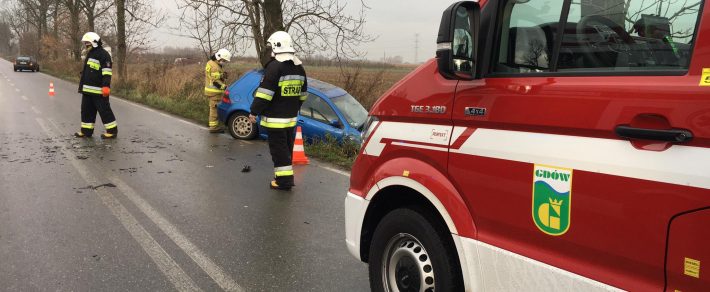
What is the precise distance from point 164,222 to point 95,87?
6183mm

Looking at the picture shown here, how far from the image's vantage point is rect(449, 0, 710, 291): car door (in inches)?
68.1

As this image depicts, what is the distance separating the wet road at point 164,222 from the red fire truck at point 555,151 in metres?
1.35

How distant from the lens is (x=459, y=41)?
243 centimetres

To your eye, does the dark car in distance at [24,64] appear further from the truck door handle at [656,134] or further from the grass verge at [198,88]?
the truck door handle at [656,134]

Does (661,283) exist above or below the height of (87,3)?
below

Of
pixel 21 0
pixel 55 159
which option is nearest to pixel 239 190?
pixel 55 159

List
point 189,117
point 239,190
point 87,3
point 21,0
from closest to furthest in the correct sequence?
point 239,190, point 189,117, point 87,3, point 21,0

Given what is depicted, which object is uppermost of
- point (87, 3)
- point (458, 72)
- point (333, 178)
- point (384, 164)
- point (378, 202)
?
point (87, 3)

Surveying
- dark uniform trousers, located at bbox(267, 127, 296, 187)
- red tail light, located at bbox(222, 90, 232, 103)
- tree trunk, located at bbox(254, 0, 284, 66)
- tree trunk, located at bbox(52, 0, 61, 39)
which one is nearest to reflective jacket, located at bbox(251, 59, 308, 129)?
dark uniform trousers, located at bbox(267, 127, 296, 187)

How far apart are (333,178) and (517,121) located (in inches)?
201

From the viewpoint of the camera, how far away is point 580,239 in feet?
6.61

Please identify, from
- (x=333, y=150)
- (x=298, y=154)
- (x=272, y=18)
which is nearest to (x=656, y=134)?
(x=298, y=154)

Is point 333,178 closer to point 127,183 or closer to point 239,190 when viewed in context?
point 239,190

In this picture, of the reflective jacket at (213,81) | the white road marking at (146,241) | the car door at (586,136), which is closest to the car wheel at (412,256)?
the car door at (586,136)
